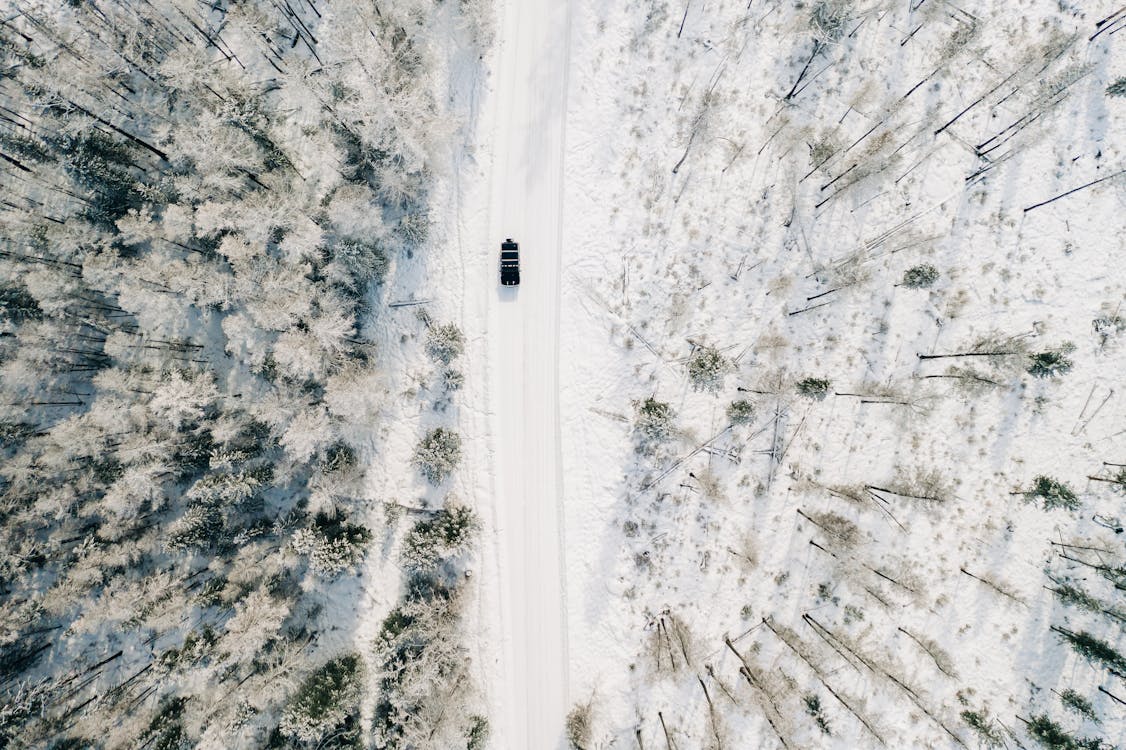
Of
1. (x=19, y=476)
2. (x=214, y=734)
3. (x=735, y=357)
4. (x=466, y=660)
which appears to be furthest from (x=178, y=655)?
Result: (x=735, y=357)

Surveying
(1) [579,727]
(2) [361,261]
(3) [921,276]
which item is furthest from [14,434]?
(3) [921,276]

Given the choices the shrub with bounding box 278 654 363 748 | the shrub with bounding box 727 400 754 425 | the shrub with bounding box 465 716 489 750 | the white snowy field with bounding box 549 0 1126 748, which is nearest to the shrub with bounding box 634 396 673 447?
the white snowy field with bounding box 549 0 1126 748

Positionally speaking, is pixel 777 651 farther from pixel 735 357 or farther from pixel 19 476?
pixel 19 476

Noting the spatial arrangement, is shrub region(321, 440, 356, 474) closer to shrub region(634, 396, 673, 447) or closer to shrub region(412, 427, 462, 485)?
shrub region(412, 427, 462, 485)

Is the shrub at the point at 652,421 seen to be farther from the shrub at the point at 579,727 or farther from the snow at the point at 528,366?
the shrub at the point at 579,727

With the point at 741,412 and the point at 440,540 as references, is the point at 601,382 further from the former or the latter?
the point at 440,540
